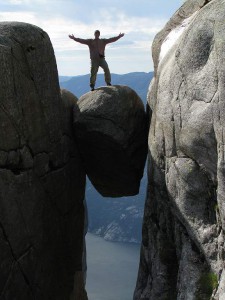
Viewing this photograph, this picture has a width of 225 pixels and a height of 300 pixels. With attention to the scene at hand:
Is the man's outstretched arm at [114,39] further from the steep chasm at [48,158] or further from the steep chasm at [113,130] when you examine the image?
the steep chasm at [48,158]

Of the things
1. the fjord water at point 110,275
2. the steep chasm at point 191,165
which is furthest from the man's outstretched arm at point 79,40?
the fjord water at point 110,275

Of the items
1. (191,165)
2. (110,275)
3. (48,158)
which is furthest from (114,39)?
(110,275)

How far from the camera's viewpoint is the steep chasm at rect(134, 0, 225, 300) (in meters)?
12.0

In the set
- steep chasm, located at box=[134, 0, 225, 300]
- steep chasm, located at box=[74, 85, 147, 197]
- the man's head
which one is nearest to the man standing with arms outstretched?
the man's head

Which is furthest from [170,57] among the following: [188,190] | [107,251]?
[107,251]

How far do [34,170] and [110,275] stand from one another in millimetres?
134394

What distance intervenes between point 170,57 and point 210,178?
3807mm

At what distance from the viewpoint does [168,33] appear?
1662 centimetres

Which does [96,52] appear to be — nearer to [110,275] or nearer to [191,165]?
[191,165]

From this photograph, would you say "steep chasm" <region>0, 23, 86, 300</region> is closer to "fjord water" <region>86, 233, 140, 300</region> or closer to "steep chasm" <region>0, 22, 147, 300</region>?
"steep chasm" <region>0, 22, 147, 300</region>

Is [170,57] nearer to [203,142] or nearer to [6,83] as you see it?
[203,142]

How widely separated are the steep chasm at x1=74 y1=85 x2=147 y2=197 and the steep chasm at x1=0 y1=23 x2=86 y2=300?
24.2 inches

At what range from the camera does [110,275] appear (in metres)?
146

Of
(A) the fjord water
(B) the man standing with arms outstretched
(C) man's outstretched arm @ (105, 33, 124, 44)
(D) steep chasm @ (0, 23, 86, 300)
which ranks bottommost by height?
(A) the fjord water
